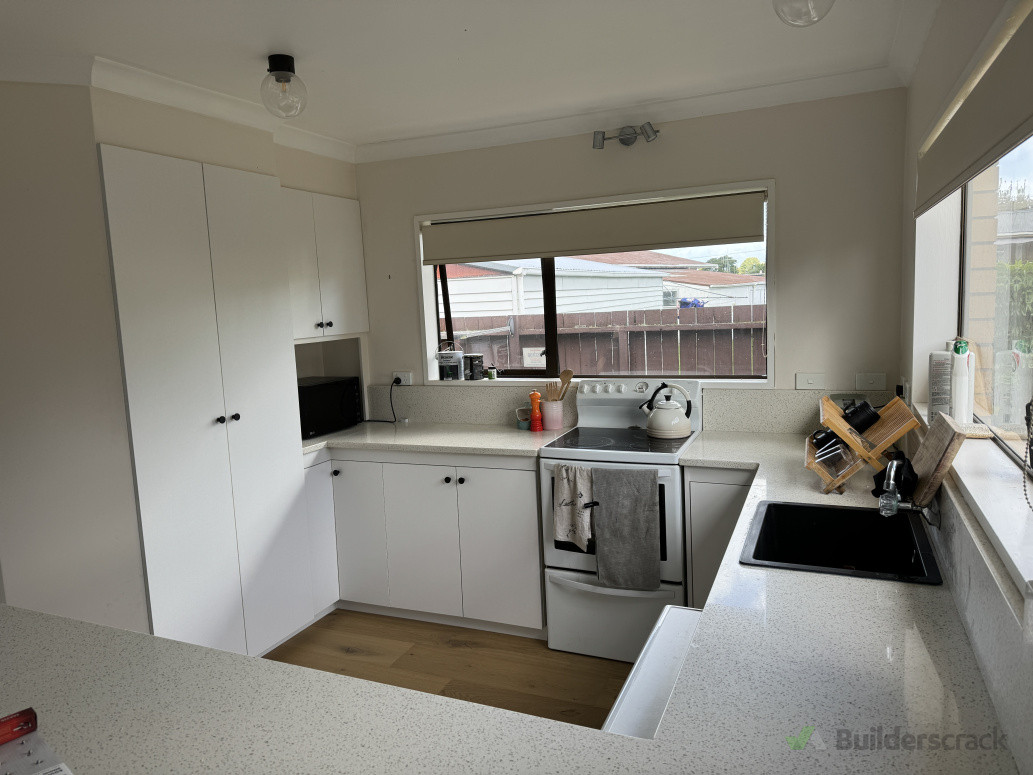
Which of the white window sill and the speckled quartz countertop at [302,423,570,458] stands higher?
the white window sill

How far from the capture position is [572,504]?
310 centimetres

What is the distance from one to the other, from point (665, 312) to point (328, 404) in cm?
181

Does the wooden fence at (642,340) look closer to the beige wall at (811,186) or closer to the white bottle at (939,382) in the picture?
the beige wall at (811,186)

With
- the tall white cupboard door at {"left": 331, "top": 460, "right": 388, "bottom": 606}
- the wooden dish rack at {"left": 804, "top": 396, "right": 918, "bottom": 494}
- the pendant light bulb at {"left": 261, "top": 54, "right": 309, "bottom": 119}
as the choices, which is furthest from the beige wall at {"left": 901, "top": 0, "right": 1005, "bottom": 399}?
the tall white cupboard door at {"left": 331, "top": 460, "right": 388, "bottom": 606}

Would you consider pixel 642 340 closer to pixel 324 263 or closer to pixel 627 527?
pixel 627 527

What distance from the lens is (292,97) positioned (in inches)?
93.7

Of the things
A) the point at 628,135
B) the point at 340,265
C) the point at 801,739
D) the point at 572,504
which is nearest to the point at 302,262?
the point at 340,265

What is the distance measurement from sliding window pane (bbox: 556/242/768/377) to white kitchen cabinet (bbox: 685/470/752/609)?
0.84 meters

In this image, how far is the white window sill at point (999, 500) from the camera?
1.24 m

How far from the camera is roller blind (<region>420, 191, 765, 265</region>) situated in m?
3.34

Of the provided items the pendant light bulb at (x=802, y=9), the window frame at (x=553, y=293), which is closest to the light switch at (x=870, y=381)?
the window frame at (x=553, y=293)

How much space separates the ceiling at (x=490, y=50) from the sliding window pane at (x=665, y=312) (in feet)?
2.33

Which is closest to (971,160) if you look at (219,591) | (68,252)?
(68,252)

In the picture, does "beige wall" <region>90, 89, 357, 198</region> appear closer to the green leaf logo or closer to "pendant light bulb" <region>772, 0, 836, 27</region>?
"pendant light bulb" <region>772, 0, 836, 27</region>
